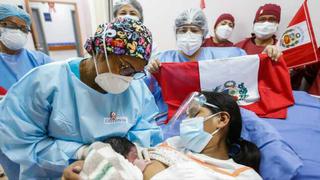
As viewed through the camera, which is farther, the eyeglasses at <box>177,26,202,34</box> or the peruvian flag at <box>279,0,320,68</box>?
the eyeglasses at <box>177,26,202,34</box>

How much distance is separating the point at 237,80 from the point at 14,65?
70.5 inches

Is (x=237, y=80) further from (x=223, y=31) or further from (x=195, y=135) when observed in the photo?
(x=223, y=31)

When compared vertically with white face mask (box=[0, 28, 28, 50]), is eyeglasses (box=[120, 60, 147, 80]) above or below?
above

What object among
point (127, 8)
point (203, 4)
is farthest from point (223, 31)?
point (127, 8)

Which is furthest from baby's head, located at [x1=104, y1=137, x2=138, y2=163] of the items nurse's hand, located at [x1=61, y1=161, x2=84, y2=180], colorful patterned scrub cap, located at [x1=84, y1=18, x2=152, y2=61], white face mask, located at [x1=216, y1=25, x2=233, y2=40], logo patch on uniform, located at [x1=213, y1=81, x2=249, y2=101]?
white face mask, located at [x1=216, y1=25, x2=233, y2=40]

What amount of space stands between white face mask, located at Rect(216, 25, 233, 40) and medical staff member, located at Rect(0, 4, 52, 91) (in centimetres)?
179

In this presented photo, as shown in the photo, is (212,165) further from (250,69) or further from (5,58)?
(5,58)

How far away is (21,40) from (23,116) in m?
1.27

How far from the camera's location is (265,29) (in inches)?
84.0

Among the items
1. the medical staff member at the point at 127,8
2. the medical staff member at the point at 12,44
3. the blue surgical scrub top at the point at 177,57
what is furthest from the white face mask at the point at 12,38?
the blue surgical scrub top at the point at 177,57

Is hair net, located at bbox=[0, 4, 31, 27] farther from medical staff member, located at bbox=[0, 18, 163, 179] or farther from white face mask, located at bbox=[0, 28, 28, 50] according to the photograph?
medical staff member, located at bbox=[0, 18, 163, 179]

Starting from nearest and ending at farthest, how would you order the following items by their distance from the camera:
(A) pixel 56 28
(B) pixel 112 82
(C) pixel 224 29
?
1. (B) pixel 112 82
2. (C) pixel 224 29
3. (A) pixel 56 28

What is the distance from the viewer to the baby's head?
37.9 inches

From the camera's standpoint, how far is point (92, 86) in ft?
3.38
